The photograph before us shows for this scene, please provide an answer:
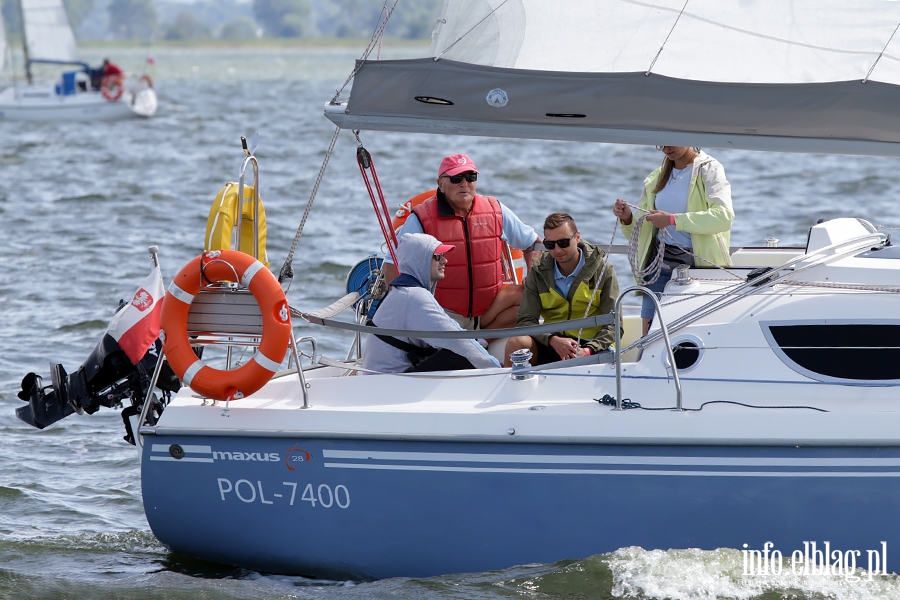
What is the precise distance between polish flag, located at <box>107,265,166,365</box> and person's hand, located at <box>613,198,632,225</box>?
6.87 feet

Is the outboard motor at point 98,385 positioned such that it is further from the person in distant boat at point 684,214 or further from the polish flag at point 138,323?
the person in distant boat at point 684,214

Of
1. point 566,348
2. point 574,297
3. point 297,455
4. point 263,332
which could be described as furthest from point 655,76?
point 297,455

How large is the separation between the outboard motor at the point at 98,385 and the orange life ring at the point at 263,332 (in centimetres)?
47

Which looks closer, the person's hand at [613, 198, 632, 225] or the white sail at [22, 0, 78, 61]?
the person's hand at [613, 198, 632, 225]

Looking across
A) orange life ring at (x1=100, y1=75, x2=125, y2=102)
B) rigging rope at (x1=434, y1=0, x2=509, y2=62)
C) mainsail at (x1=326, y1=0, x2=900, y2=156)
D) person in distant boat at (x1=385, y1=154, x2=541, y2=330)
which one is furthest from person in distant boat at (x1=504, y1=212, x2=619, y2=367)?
orange life ring at (x1=100, y1=75, x2=125, y2=102)

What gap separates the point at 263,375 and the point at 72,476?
8.44 ft

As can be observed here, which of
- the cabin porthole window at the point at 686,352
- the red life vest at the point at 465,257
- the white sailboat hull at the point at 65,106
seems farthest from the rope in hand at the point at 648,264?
Result: the white sailboat hull at the point at 65,106

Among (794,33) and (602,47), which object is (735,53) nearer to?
(794,33)

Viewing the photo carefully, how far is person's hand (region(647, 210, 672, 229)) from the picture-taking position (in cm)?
515

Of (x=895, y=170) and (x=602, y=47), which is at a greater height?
(x=895, y=170)

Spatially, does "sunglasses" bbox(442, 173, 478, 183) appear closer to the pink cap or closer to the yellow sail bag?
the pink cap

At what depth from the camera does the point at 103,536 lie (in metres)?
5.66

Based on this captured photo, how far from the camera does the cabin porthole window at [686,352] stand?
4535mm

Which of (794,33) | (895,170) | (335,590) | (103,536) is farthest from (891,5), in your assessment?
(895,170)
